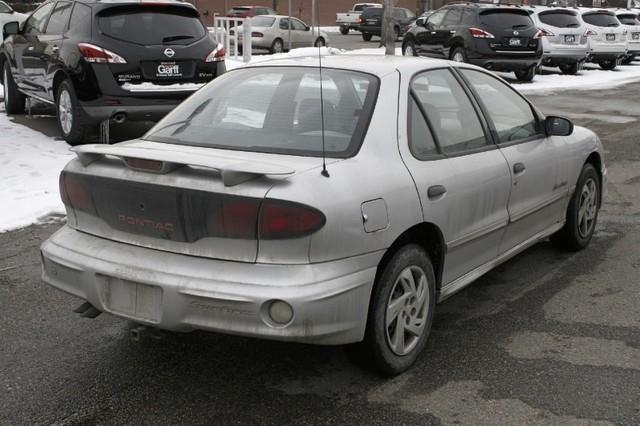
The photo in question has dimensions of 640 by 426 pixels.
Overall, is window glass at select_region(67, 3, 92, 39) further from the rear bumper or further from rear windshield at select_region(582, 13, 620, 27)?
rear windshield at select_region(582, 13, 620, 27)

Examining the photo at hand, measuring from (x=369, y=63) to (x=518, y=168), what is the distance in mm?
1135

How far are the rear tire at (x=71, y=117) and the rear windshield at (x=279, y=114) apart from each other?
4812 millimetres

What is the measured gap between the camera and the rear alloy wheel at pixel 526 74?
18.5 meters

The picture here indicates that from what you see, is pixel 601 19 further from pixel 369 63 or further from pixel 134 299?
pixel 134 299

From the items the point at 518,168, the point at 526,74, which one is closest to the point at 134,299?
the point at 518,168

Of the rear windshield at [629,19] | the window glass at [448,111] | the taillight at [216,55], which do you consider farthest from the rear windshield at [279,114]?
the rear windshield at [629,19]

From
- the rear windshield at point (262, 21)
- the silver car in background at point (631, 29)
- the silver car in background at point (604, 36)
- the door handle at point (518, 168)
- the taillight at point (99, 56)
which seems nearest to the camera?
the door handle at point (518, 168)

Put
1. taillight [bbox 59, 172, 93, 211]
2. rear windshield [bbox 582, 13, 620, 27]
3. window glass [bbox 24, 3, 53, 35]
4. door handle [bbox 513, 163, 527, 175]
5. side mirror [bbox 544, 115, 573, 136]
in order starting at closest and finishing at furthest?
taillight [bbox 59, 172, 93, 211]
door handle [bbox 513, 163, 527, 175]
side mirror [bbox 544, 115, 573, 136]
window glass [bbox 24, 3, 53, 35]
rear windshield [bbox 582, 13, 620, 27]

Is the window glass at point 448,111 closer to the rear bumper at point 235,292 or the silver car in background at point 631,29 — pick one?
the rear bumper at point 235,292

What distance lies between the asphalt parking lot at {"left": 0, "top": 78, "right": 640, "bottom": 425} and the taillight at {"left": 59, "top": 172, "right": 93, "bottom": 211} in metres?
0.79

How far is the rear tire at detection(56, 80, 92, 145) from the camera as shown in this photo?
8742 millimetres

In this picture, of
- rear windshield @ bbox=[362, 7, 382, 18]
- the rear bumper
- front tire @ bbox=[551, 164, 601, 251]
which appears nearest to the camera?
the rear bumper

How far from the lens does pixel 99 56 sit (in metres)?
8.53

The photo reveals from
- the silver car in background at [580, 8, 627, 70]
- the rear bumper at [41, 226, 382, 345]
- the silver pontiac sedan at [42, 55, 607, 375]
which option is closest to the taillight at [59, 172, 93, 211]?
the silver pontiac sedan at [42, 55, 607, 375]
